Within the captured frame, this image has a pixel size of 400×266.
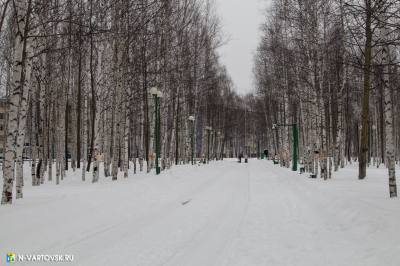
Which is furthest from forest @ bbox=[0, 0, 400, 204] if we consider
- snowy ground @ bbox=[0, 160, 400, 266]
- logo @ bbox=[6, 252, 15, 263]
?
logo @ bbox=[6, 252, 15, 263]

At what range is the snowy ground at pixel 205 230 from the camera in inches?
213

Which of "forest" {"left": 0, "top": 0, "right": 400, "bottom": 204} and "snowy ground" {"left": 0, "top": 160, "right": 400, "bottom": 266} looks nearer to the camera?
"snowy ground" {"left": 0, "top": 160, "right": 400, "bottom": 266}

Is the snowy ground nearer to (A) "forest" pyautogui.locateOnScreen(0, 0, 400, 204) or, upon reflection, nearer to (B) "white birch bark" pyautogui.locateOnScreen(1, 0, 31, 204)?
(B) "white birch bark" pyautogui.locateOnScreen(1, 0, 31, 204)

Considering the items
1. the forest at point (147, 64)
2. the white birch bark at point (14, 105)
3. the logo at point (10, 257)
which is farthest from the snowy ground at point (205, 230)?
the forest at point (147, 64)

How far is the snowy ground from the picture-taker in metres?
5.42

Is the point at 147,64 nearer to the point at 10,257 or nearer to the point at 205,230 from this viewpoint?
the point at 205,230

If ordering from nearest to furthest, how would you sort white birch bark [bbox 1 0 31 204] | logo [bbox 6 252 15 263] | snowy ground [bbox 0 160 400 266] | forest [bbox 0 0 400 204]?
logo [bbox 6 252 15 263] → snowy ground [bbox 0 160 400 266] → white birch bark [bbox 1 0 31 204] → forest [bbox 0 0 400 204]

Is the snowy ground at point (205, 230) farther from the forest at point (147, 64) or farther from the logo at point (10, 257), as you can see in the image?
the forest at point (147, 64)

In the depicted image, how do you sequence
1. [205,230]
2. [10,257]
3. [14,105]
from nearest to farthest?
1. [10,257]
2. [205,230]
3. [14,105]

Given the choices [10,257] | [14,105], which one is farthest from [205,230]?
[14,105]

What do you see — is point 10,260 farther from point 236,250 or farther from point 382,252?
point 382,252

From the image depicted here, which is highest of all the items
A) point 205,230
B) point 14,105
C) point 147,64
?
point 147,64

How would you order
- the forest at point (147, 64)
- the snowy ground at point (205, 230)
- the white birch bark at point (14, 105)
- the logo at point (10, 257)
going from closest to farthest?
the logo at point (10, 257) < the snowy ground at point (205, 230) < the white birch bark at point (14, 105) < the forest at point (147, 64)

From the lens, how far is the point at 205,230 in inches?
284
